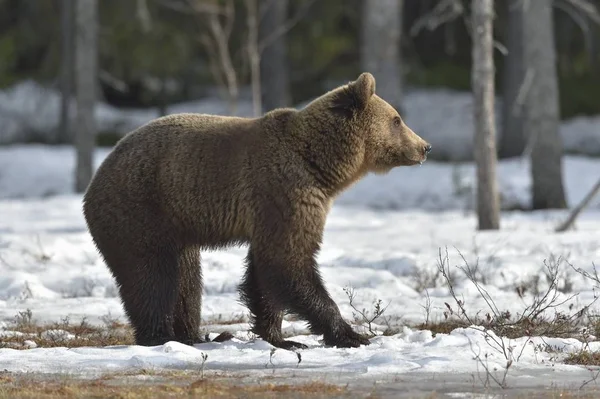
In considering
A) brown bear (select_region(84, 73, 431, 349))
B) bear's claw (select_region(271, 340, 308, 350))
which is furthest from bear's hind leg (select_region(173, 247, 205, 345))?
bear's claw (select_region(271, 340, 308, 350))

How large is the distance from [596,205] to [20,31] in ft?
48.1

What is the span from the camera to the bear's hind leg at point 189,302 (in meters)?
8.12

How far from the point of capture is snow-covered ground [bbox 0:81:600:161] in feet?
88.9

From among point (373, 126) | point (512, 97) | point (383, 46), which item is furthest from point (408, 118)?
point (373, 126)

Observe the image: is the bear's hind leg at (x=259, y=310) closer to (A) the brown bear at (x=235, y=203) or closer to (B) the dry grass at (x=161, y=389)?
(A) the brown bear at (x=235, y=203)

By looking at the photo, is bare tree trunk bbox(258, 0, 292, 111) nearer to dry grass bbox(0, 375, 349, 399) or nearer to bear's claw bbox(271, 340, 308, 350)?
bear's claw bbox(271, 340, 308, 350)

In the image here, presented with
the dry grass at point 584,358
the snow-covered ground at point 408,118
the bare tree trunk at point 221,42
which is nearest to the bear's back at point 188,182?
the dry grass at point 584,358

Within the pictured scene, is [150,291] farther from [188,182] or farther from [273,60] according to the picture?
[273,60]

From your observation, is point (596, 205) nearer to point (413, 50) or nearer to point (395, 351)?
point (413, 50)

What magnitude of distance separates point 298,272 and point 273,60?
16.7 metres

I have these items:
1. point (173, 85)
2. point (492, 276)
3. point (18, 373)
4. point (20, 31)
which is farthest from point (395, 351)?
point (173, 85)

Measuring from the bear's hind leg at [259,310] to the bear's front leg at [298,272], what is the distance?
18.0 inches

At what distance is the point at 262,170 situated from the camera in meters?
7.79

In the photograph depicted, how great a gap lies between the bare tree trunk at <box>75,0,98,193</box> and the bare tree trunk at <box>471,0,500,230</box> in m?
8.93
